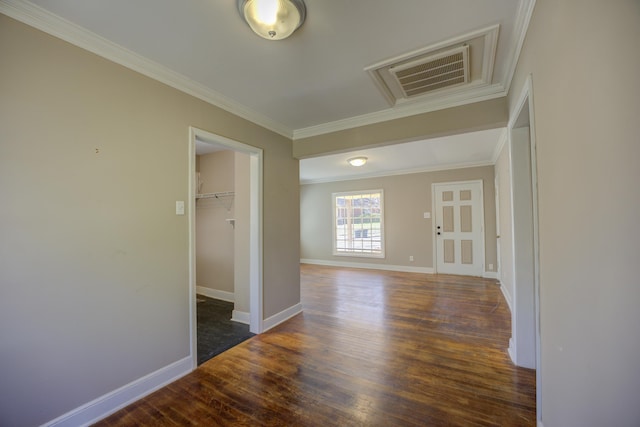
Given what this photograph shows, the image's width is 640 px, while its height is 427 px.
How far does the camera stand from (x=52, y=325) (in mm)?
1483

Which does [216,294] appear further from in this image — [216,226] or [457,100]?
[457,100]

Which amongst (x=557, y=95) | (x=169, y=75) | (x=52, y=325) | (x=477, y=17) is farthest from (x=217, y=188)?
(x=557, y=95)

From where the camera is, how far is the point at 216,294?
14.2 ft

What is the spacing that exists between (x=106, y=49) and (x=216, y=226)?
3.06m

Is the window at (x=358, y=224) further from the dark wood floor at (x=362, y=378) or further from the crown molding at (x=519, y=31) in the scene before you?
the crown molding at (x=519, y=31)

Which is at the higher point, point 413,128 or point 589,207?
point 413,128

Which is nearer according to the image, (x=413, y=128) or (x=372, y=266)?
(x=413, y=128)

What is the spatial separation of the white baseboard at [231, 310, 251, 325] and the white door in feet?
15.0

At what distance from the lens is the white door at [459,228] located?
5.57 metres

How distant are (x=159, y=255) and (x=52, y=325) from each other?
68 cm

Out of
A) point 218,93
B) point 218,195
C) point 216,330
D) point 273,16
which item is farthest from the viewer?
point 218,195

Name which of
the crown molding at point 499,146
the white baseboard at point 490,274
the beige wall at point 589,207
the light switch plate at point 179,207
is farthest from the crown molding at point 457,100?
the white baseboard at point 490,274

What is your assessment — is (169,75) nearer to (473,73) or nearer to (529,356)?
(473,73)

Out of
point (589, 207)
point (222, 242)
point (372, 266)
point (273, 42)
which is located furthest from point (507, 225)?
point (222, 242)
